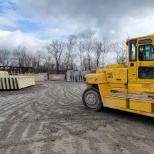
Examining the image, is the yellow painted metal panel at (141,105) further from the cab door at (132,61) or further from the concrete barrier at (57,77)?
the concrete barrier at (57,77)

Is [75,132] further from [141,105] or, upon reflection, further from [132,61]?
[132,61]

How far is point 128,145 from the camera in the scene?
18.0 ft

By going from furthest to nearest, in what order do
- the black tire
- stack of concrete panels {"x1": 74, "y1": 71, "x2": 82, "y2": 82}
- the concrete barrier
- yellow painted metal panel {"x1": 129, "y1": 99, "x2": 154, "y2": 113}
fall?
the concrete barrier, stack of concrete panels {"x1": 74, "y1": 71, "x2": 82, "y2": 82}, the black tire, yellow painted metal panel {"x1": 129, "y1": 99, "x2": 154, "y2": 113}

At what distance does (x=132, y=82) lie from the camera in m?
8.05

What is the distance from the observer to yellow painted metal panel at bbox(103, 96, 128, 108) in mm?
8094

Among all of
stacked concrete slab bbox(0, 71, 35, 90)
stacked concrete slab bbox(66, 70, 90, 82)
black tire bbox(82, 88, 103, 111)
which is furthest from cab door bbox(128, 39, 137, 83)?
stacked concrete slab bbox(66, 70, 90, 82)

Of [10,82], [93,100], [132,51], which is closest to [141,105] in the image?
[132,51]

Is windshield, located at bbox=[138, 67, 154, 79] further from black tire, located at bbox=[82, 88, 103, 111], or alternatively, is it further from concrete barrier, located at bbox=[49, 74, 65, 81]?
concrete barrier, located at bbox=[49, 74, 65, 81]

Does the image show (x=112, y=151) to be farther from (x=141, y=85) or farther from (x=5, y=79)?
(x=5, y=79)

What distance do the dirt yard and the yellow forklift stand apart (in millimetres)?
546

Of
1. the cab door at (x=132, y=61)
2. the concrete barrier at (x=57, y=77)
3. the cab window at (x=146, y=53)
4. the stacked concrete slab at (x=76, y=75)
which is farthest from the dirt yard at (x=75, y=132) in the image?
the concrete barrier at (x=57, y=77)

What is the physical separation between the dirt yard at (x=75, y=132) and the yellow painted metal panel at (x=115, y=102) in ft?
1.50

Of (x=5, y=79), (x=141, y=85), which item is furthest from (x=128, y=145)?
(x=5, y=79)

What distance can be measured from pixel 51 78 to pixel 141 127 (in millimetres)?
43146
